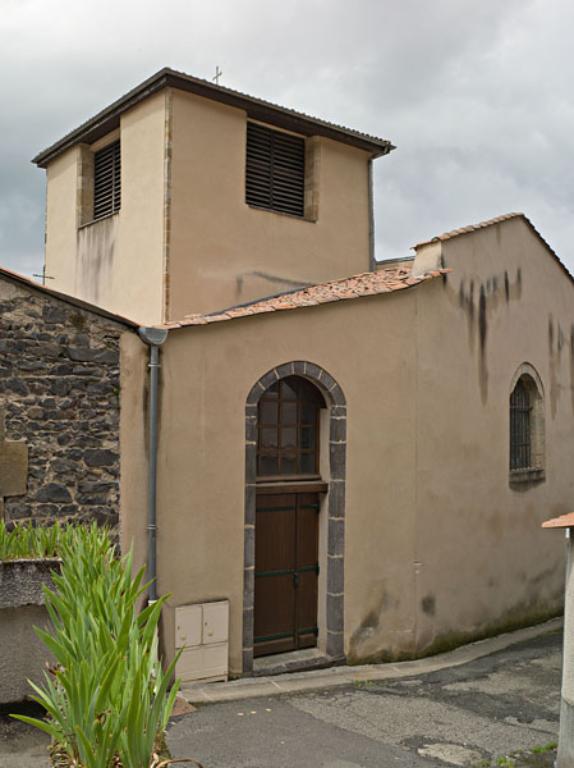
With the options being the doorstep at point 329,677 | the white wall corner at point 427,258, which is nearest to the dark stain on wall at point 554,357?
the white wall corner at point 427,258

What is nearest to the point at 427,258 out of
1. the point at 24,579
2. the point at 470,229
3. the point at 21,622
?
the point at 470,229

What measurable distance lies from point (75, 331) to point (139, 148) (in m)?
4.73

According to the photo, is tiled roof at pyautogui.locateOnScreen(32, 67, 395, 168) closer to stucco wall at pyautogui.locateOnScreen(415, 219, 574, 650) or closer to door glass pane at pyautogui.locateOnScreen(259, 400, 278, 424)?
stucco wall at pyautogui.locateOnScreen(415, 219, 574, 650)

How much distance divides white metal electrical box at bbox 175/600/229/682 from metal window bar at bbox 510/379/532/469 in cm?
611

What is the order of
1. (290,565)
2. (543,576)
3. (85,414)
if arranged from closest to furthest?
(85,414)
(290,565)
(543,576)

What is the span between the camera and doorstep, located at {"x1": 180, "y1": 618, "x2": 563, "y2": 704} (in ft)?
26.3

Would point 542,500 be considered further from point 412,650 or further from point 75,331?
point 75,331

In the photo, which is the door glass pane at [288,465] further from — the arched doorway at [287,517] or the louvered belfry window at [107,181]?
the louvered belfry window at [107,181]

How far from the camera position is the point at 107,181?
12.7m

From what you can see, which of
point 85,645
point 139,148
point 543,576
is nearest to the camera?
point 85,645

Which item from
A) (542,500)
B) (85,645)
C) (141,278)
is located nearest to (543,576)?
(542,500)

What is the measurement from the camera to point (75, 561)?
16.5 ft

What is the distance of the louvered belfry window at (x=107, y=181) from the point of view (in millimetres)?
12367

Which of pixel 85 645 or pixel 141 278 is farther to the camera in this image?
pixel 141 278
